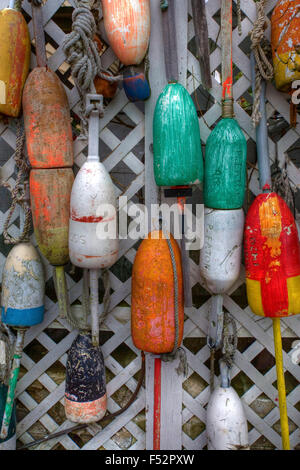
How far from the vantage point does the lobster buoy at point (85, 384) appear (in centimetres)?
98

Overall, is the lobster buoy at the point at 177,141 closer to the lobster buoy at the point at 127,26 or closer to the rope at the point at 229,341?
the lobster buoy at the point at 127,26

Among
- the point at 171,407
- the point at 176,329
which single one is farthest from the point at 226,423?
the point at 176,329

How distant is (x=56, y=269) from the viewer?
1.00m

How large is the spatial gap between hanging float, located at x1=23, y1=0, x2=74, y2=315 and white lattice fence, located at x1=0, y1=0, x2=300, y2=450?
9 cm

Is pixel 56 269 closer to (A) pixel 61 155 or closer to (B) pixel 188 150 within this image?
(A) pixel 61 155

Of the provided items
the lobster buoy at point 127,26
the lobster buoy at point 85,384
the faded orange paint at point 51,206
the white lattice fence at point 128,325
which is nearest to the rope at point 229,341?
the white lattice fence at point 128,325

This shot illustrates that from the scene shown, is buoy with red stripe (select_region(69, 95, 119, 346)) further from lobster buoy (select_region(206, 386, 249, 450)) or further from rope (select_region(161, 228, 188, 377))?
lobster buoy (select_region(206, 386, 249, 450))

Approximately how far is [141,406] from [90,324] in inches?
13.3

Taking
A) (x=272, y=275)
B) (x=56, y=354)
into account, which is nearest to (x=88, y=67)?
(x=272, y=275)

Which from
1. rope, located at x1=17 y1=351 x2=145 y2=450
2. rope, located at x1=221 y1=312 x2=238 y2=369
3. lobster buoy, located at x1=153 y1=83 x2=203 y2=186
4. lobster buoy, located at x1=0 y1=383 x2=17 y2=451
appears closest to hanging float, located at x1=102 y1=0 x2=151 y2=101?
lobster buoy, located at x1=153 y1=83 x2=203 y2=186

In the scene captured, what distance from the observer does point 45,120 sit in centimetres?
91

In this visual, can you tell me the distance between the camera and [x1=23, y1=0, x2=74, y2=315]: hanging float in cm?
91

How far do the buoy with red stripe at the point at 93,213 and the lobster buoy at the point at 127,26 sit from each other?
0.47 feet

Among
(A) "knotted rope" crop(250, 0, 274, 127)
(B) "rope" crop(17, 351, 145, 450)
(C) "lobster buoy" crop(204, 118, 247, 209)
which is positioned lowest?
(B) "rope" crop(17, 351, 145, 450)
